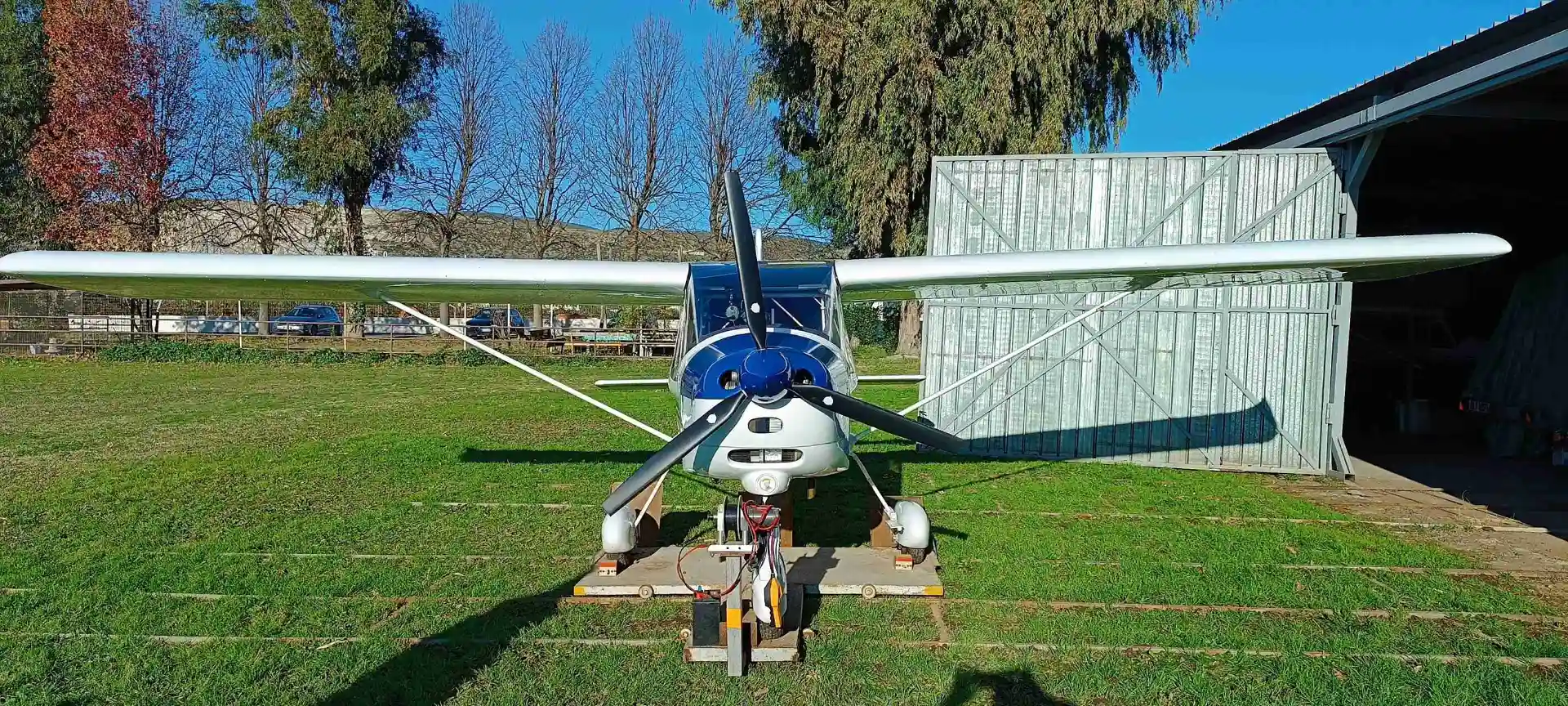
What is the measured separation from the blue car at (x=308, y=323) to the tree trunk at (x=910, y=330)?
1716 centimetres

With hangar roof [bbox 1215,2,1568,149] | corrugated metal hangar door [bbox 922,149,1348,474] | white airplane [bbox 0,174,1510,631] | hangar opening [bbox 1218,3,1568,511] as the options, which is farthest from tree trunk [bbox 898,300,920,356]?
white airplane [bbox 0,174,1510,631]

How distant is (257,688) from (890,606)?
334 cm

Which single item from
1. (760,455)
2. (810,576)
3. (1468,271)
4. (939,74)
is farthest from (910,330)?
(760,455)

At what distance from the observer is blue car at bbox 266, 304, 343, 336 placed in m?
27.3

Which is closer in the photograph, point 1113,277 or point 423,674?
point 423,674

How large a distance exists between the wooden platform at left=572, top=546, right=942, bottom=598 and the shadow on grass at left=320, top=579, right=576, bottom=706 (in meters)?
0.43

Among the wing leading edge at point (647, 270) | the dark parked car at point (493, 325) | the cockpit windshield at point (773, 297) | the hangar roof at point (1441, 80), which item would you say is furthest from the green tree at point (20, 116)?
the hangar roof at point (1441, 80)

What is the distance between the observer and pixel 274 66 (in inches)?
1135

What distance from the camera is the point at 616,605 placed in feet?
17.6

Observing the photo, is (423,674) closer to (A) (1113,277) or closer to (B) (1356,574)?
(A) (1113,277)

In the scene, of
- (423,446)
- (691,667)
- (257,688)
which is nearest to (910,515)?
(691,667)

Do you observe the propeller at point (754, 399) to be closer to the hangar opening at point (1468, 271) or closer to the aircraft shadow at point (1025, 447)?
the aircraft shadow at point (1025, 447)

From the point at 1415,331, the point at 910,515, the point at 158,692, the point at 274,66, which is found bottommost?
the point at 158,692

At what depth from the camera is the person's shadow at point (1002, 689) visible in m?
4.10
